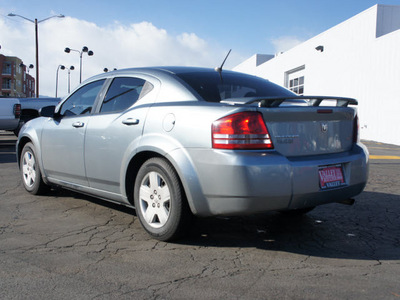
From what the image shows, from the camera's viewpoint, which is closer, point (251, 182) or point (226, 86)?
point (251, 182)

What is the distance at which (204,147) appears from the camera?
10.8 feet

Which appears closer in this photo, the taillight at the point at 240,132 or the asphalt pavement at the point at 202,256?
the asphalt pavement at the point at 202,256

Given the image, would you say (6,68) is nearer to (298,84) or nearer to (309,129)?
(298,84)

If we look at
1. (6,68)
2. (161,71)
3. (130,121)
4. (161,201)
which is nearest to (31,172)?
(130,121)

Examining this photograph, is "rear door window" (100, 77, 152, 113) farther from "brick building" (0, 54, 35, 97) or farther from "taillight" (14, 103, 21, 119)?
"brick building" (0, 54, 35, 97)

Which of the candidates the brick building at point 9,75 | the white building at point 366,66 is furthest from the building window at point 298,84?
the brick building at point 9,75

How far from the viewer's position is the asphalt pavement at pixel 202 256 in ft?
9.00

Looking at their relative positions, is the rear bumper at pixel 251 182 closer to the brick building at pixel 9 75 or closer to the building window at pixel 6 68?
the brick building at pixel 9 75

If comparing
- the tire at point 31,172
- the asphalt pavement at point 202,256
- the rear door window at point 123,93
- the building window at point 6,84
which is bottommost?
the asphalt pavement at point 202,256

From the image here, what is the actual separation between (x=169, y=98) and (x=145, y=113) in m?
0.26

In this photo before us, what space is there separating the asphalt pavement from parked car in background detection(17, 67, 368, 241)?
0.32 metres

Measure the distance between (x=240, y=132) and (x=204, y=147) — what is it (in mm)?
303

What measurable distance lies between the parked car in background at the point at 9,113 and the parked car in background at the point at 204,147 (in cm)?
1000

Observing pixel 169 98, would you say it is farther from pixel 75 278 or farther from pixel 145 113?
pixel 75 278
